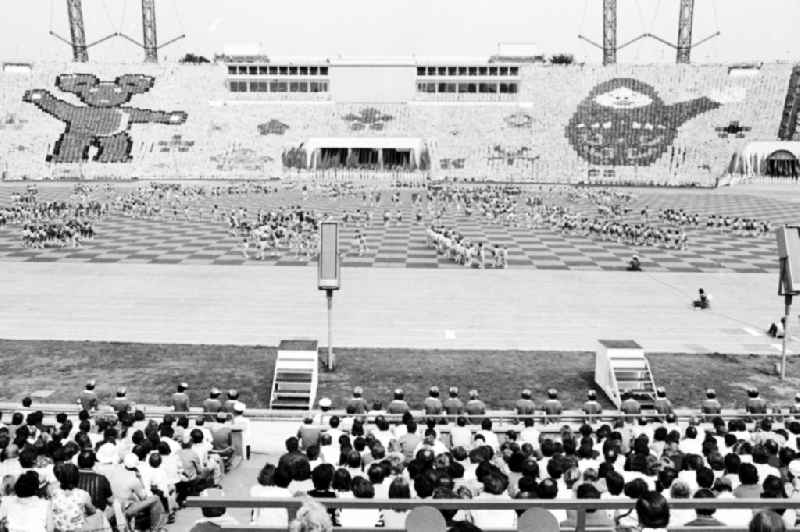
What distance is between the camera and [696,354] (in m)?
18.7

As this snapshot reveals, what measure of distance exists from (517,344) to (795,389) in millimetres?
6450

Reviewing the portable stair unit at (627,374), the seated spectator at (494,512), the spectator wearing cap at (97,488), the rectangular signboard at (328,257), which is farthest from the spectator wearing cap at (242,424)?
the portable stair unit at (627,374)

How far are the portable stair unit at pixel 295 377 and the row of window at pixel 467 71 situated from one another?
10194cm

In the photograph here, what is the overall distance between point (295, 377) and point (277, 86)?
105505 millimetres

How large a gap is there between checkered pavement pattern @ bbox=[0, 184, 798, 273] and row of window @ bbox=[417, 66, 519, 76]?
204ft

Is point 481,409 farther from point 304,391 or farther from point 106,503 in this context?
point 106,503

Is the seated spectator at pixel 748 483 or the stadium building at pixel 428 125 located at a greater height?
the stadium building at pixel 428 125

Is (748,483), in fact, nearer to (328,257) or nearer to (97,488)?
(97,488)

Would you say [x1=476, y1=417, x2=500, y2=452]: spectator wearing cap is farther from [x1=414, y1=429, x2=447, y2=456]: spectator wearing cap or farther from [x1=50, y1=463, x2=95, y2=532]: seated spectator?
[x1=50, y1=463, x2=95, y2=532]: seated spectator

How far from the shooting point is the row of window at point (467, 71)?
365ft

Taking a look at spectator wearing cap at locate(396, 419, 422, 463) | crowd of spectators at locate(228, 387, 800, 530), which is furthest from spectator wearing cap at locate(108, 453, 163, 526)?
spectator wearing cap at locate(396, 419, 422, 463)

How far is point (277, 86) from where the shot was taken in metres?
115

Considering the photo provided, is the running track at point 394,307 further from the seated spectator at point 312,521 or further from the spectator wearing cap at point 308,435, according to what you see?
the seated spectator at point 312,521

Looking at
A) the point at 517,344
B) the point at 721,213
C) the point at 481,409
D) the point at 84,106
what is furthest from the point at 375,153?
the point at 481,409
